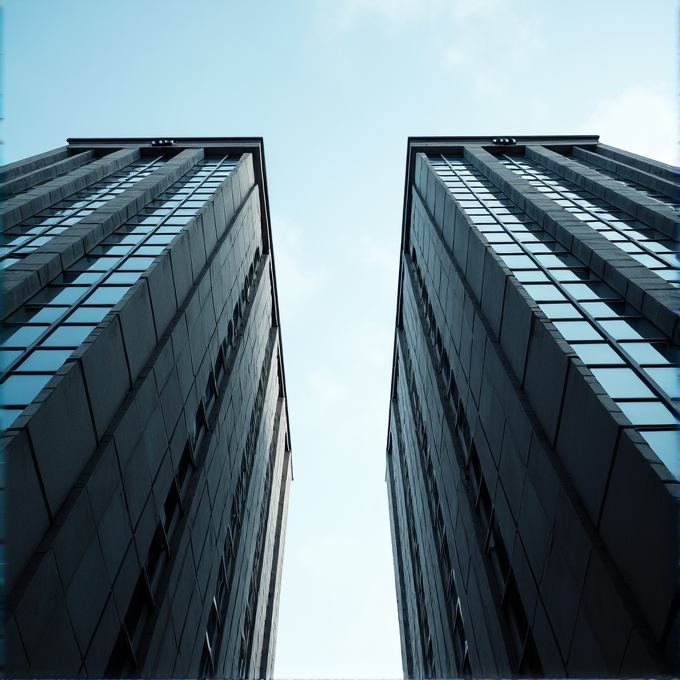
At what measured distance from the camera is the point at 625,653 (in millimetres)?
10383

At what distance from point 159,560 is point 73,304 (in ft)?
30.1

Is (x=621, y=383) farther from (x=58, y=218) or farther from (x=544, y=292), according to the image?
(x=58, y=218)

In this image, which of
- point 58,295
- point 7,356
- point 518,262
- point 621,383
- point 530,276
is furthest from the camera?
point 518,262

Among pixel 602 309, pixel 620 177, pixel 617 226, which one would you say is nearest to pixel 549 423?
pixel 602 309

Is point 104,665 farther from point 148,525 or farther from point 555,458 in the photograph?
point 555,458

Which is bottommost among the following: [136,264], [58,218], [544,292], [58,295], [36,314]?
[544,292]

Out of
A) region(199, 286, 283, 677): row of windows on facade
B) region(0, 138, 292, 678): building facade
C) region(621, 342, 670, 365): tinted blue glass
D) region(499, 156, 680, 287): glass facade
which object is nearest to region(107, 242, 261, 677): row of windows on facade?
region(0, 138, 292, 678): building facade

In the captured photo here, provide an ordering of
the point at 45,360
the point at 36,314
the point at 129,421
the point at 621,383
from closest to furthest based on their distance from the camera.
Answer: the point at 621,383
the point at 45,360
the point at 129,421
the point at 36,314

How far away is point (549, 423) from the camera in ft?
50.1

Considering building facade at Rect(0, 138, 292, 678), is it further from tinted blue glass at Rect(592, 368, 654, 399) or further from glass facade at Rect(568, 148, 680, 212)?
glass facade at Rect(568, 148, 680, 212)

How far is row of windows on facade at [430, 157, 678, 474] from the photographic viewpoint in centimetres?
1240

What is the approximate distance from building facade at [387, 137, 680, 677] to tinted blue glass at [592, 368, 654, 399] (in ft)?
0.16

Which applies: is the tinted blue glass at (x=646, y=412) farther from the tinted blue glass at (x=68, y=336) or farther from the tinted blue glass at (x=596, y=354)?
the tinted blue glass at (x=68, y=336)

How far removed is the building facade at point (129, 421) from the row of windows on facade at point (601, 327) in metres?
12.5
